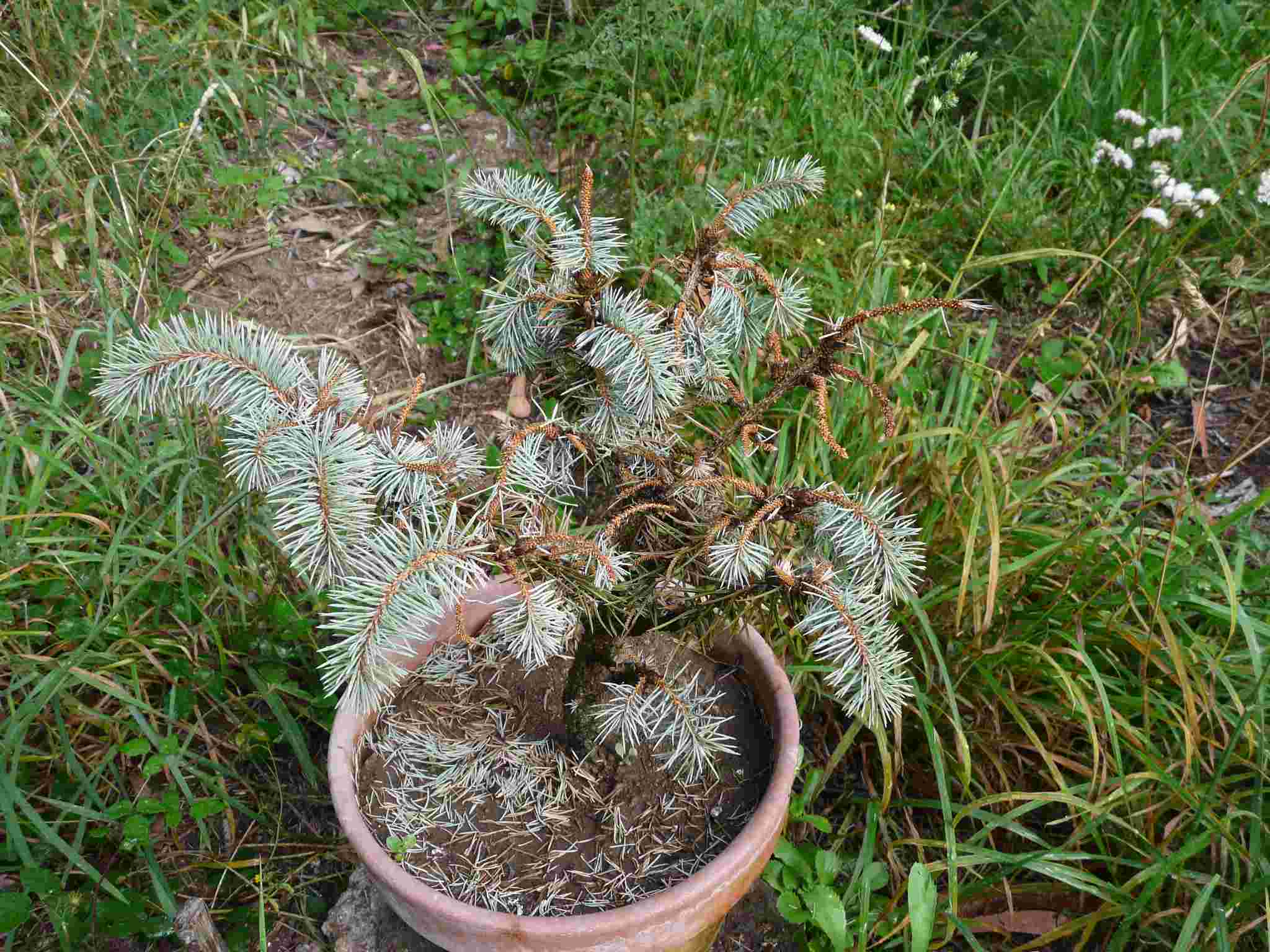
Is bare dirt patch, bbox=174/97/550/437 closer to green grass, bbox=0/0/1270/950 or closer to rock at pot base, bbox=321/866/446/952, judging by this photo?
green grass, bbox=0/0/1270/950

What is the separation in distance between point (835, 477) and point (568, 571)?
1.10 meters

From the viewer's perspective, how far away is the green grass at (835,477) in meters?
1.61

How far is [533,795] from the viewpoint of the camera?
4.57 feet

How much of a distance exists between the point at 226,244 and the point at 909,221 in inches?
83.6

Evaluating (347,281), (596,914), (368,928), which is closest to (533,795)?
(596,914)

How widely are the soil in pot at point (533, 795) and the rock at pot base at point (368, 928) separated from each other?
0.93ft

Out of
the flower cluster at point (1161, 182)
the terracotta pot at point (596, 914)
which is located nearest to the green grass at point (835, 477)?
the flower cluster at point (1161, 182)

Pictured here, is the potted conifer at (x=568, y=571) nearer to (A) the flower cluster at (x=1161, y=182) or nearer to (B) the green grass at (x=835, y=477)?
(B) the green grass at (x=835, y=477)

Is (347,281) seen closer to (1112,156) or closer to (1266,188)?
(1112,156)

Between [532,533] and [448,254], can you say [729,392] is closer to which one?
[532,533]

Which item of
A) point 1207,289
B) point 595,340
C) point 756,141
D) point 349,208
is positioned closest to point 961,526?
point 595,340

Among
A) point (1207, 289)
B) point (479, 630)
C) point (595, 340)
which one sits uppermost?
point (595, 340)

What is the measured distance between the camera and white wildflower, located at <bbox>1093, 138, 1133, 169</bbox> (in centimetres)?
226

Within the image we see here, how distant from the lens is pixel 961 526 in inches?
75.0
